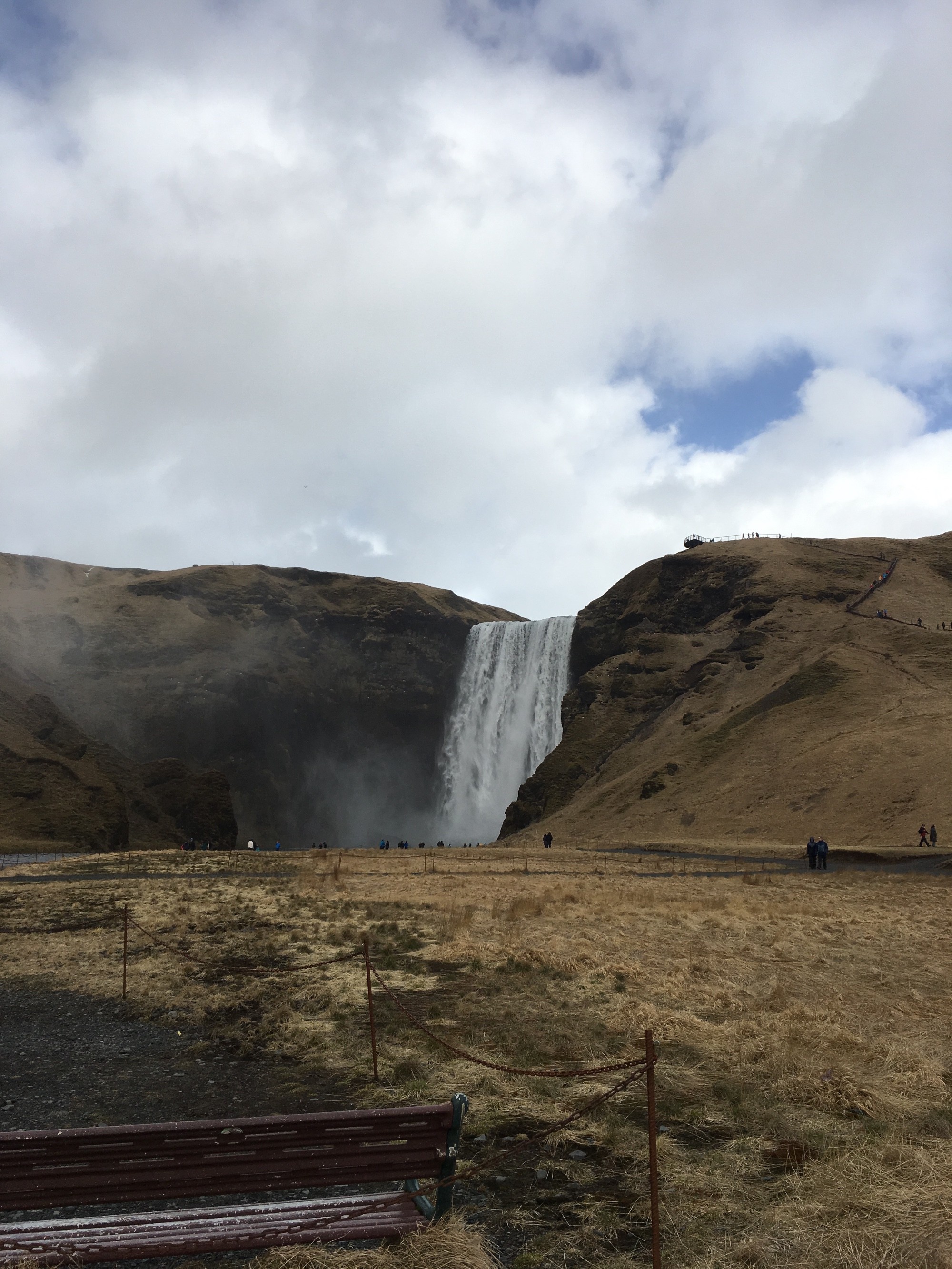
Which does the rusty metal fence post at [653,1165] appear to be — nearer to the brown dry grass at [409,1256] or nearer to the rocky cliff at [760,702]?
the brown dry grass at [409,1256]

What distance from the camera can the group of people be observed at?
3316 cm

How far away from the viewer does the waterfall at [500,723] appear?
83438 millimetres

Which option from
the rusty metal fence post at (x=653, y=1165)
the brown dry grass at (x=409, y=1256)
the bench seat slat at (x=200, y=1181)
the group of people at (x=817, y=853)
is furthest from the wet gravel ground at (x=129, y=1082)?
the group of people at (x=817, y=853)

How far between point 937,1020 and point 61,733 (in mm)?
56694

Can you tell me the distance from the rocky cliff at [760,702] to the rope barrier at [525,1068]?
34543mm

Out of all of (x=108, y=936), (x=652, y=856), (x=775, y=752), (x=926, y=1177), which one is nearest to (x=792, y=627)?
(x=775, y=752)

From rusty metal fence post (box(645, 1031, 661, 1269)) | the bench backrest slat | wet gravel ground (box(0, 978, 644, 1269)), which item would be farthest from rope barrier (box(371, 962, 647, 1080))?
the bench backrest slat

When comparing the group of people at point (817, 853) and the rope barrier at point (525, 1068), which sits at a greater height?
the rope barrier at point (525, 1068)

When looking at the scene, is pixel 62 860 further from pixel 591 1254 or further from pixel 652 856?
pixel 591 1254

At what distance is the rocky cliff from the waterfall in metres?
3.42

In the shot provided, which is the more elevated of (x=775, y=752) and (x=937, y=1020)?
(x=775, y=752)

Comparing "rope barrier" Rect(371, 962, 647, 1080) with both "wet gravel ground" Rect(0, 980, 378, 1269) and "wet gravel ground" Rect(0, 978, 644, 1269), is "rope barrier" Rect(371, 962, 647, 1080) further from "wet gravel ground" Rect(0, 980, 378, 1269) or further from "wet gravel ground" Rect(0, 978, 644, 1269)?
"wet gravel ground" Rect(0, 980, 378, 1269)

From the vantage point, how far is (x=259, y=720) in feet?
288

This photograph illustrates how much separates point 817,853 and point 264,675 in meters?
66.9
